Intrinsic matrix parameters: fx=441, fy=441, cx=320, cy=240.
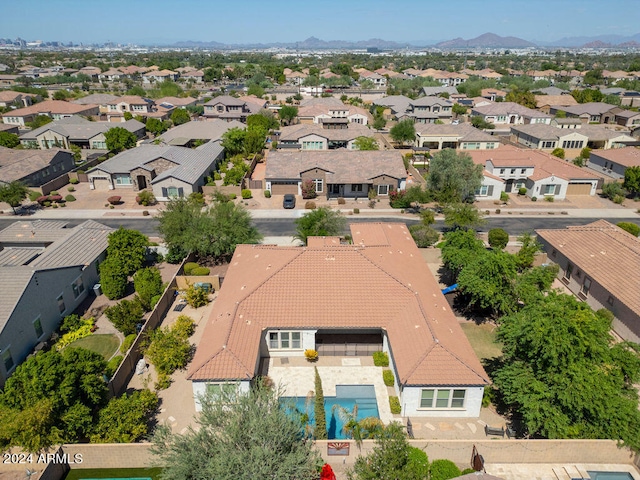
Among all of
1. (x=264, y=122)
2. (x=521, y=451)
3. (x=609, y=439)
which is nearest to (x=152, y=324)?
(x=521, y=451)

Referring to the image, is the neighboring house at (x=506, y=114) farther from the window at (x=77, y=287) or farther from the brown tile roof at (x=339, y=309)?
the window at (x=77, y=287)

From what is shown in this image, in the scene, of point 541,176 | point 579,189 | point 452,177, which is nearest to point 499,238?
point 452,177

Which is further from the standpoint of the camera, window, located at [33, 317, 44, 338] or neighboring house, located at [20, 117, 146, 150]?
neighboring house, located at [20, 117, 146, 150]

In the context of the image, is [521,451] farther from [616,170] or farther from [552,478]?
[616,170]

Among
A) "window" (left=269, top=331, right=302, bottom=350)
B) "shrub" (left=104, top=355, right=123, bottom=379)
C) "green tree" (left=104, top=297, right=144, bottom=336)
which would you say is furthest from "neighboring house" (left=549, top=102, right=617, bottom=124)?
"shrub" (left=104, top=355, right=123, bottom=379)

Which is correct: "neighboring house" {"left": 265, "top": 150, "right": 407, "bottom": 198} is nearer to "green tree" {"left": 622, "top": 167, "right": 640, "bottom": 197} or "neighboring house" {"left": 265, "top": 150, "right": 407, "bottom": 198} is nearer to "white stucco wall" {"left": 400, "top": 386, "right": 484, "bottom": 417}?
"green tree" {"left": 622, "top": 167, "right": 640, "bottom": 197}
